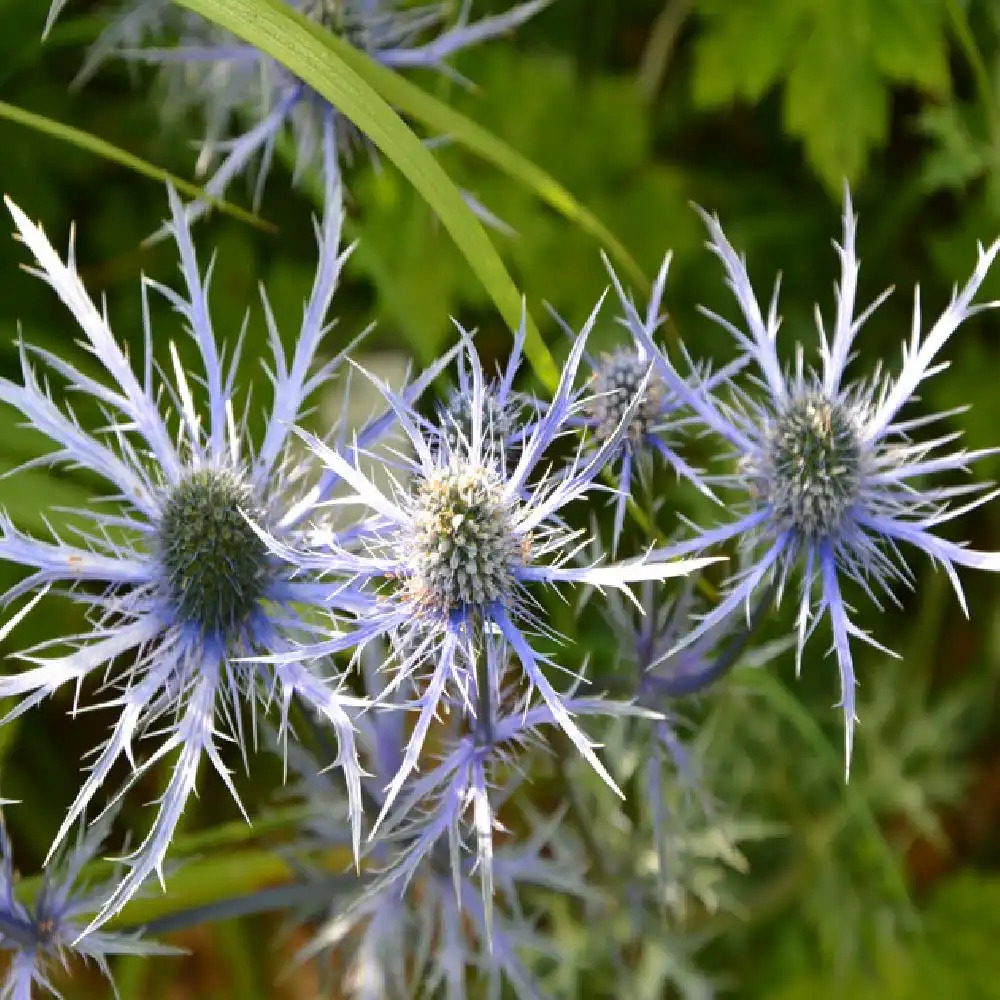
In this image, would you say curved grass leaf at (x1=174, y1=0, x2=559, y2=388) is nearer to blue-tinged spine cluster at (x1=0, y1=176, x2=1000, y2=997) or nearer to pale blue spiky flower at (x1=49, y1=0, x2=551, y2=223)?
blue-tinged spine cluster at (x1=0, y1=176, x2=1000, y2=997)

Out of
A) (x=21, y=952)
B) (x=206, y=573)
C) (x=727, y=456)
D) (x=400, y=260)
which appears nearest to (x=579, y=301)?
(x=400, y=260)

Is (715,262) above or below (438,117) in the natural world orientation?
above

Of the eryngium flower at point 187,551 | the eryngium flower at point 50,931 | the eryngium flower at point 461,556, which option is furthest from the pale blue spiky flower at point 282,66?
→ the eryngium flower at point 50,931

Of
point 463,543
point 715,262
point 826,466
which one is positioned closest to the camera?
point 463,543

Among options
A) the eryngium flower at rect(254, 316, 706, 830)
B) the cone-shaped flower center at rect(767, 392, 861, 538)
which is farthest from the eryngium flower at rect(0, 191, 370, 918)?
the cone-shaped flower center at rect(767, 392, 861, 538)

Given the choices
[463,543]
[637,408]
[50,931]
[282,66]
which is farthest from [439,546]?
[282,66]

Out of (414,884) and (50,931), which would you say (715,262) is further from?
(50,931)

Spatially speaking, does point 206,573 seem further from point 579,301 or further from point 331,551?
point 579,301

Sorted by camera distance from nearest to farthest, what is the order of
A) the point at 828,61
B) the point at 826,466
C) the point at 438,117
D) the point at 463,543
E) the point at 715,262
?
the point at 463,543
the point at 826,466
the point at 438,117
the point at 828,61
the point at 715,262
